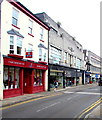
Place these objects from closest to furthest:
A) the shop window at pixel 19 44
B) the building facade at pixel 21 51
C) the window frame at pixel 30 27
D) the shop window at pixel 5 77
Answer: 1. the building facade at pixel 21 51
2. the shop window at pixel 5 77
3. the shop window at pixel 19 44
4. the window frame at pixel 30 27

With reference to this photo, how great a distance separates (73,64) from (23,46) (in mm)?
22705

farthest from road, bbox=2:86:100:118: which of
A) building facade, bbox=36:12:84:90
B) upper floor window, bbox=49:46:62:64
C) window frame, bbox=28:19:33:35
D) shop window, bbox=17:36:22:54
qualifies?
upper floor window, bbox=49:46:62:64

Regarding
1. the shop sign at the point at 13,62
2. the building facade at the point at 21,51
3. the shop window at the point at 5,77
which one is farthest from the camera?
the shop window at the point at 5,77

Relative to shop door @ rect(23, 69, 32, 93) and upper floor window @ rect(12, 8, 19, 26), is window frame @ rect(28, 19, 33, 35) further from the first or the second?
shop door @ rect(23, 69, 32, 93)

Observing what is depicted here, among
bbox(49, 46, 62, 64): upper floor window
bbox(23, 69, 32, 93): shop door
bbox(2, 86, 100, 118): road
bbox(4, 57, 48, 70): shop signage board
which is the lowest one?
bbox(2, 86, 100, 118): road

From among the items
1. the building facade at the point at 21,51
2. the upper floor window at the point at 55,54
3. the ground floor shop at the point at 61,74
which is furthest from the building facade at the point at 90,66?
the building facade at the point at 21,51

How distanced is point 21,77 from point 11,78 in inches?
56.7

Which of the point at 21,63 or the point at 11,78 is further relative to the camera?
the point at 21,63

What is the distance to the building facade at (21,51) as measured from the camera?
16.8 m

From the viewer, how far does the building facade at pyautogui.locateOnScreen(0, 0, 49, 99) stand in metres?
16.8

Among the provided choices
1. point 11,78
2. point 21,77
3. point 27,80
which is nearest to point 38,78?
point 27,80

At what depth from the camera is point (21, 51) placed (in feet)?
62.8

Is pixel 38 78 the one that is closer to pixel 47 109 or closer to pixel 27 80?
pixel 27 80

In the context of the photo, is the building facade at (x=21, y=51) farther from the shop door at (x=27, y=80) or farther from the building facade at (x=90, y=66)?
the building facade at (x=90, y=66)
